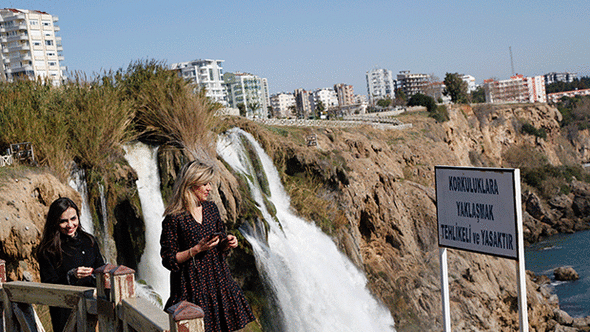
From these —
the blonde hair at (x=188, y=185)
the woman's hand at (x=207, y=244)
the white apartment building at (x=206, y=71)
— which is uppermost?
the white apartment building at (x=206, y=71)

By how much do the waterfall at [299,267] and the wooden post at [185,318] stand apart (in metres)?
9.96

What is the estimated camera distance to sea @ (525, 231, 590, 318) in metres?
27.2

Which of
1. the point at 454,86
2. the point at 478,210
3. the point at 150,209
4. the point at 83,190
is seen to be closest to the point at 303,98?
the point at 454,86

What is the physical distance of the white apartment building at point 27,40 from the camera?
220 ft

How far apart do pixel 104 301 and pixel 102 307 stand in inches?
2.3

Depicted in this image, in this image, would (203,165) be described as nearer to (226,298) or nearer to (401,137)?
(226,298)

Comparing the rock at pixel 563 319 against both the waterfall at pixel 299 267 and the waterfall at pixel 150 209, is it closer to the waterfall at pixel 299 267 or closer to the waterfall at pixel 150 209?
the waterfall at pixel 299 267

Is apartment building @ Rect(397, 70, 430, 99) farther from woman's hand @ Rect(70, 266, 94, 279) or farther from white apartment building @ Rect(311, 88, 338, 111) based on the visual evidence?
woman's hand @ Rect(70, 266, 94, 279)

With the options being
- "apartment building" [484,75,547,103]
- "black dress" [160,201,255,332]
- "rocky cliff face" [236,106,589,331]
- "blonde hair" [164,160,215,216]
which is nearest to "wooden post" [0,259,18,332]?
"black dress" [160,201,255,332]

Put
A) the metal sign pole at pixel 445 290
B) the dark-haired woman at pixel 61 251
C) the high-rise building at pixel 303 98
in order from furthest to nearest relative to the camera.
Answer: the high-rise building at pixel 303 98 < the metal sign pole at pixel 445 290 < the dark-haired woman at pixel 61 251

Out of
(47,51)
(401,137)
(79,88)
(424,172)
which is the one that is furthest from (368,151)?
(47,51)

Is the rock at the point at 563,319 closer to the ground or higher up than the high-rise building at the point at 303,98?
closer to the ground

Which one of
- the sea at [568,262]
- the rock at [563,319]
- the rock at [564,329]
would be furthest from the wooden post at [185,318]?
the sea at [568,262]

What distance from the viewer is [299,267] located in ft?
47.3
